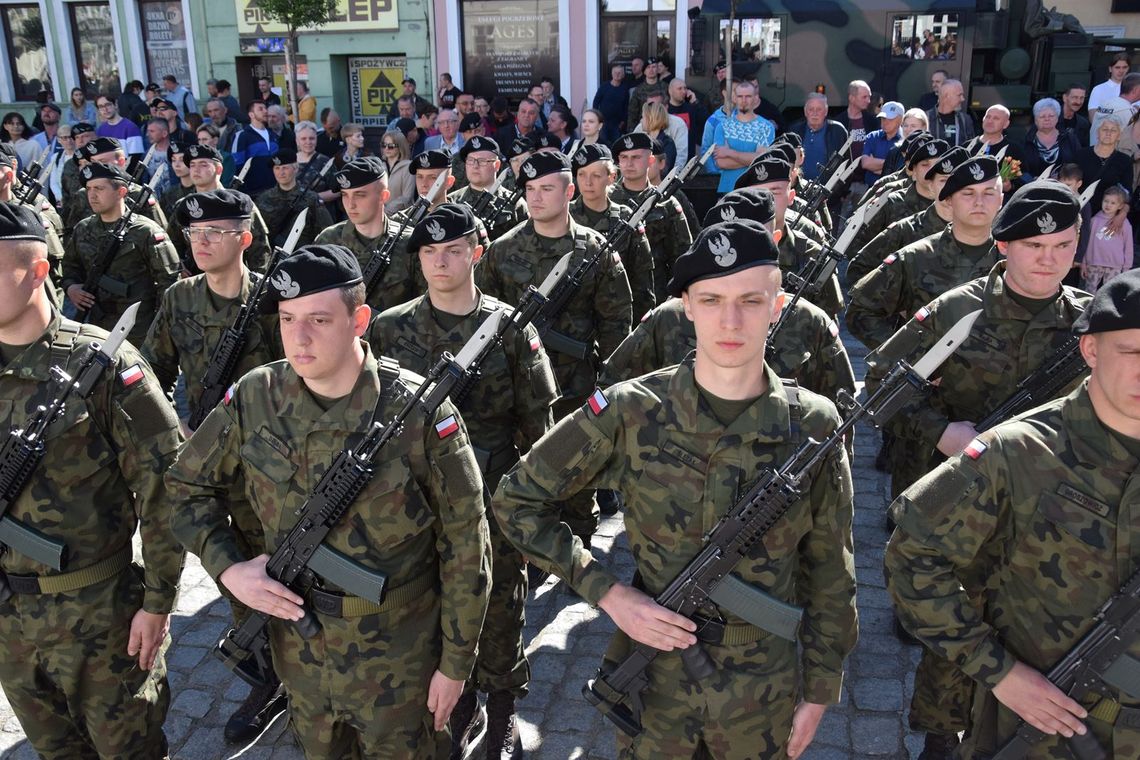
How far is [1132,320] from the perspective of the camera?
A: 222 centimetres

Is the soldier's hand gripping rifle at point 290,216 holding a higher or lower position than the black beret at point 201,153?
lower

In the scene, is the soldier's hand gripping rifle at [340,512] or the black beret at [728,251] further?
the soldier's hand gripping rifle at [340,512]

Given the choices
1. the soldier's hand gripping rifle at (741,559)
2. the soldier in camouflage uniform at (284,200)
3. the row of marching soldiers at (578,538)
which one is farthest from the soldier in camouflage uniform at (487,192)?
the soldier's hand gripping rifle at (741,559)

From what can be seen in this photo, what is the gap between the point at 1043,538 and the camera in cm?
244

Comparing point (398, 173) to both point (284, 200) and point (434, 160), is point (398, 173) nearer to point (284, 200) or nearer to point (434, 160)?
point (284, 200)

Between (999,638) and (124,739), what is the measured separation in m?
2.82

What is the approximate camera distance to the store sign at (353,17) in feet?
61.0

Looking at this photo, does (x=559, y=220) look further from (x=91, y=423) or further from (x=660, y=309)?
(x=91, y=423)

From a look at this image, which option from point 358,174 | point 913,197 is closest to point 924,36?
point 913,197

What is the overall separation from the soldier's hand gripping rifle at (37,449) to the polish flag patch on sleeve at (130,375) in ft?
0.32

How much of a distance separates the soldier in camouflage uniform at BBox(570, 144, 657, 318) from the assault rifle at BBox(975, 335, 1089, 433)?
3298 millimetres

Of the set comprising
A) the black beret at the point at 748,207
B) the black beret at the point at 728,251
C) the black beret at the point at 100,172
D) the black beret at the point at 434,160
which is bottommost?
the black beret at the point at 434,160

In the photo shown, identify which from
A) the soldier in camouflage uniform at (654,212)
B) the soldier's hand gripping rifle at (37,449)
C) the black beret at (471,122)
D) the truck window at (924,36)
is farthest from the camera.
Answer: the truck window at (924,36)

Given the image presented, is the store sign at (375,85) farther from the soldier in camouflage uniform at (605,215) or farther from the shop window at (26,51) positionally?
the soldier in camouflage uniform at (605,215)
